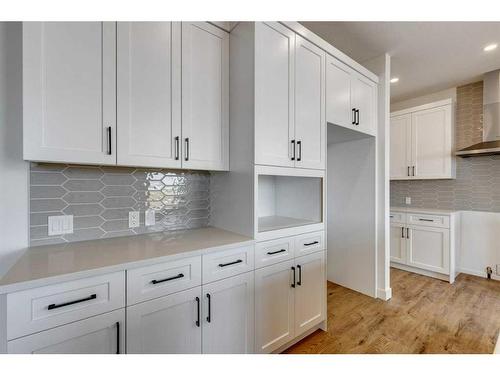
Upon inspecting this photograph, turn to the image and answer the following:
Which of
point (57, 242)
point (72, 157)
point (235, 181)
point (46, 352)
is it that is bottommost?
point (46, 352)

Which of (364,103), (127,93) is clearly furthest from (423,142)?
(127,93)

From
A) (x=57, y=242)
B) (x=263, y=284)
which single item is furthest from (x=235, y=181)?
(x=57, y=242)

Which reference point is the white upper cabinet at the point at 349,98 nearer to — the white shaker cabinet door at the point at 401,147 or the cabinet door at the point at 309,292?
the cabinet door at the point at 309,292

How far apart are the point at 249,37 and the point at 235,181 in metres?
0.97

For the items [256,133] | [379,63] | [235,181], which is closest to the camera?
[256,133]

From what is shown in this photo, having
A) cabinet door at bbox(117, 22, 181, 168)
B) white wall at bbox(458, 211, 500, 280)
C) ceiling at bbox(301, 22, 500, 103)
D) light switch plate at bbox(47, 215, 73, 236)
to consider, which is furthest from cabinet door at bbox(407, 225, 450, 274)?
light switch plate at bbox(47, 215, 73, 236)

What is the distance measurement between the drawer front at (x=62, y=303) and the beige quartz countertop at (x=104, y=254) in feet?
0.13

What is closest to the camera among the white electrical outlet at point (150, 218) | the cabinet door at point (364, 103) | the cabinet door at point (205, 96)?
the cabinet door at point (205, 96)

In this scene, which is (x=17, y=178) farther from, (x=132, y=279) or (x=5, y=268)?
(x=132, y=279)

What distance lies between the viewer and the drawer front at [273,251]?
1553mm

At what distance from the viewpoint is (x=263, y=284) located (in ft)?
5.13

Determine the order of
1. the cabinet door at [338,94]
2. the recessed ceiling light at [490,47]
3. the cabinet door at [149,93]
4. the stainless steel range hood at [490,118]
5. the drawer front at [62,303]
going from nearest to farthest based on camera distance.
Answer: the drawer front at [62,303] → the cabinet door at [149,93] → the cabinet door at [338,94] → the recessed ceiling light at [490,47] → the stainless steel range hood at [490,118]

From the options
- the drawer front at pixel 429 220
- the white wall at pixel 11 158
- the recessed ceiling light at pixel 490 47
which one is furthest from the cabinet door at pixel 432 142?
the white wall at pixel 11 158
